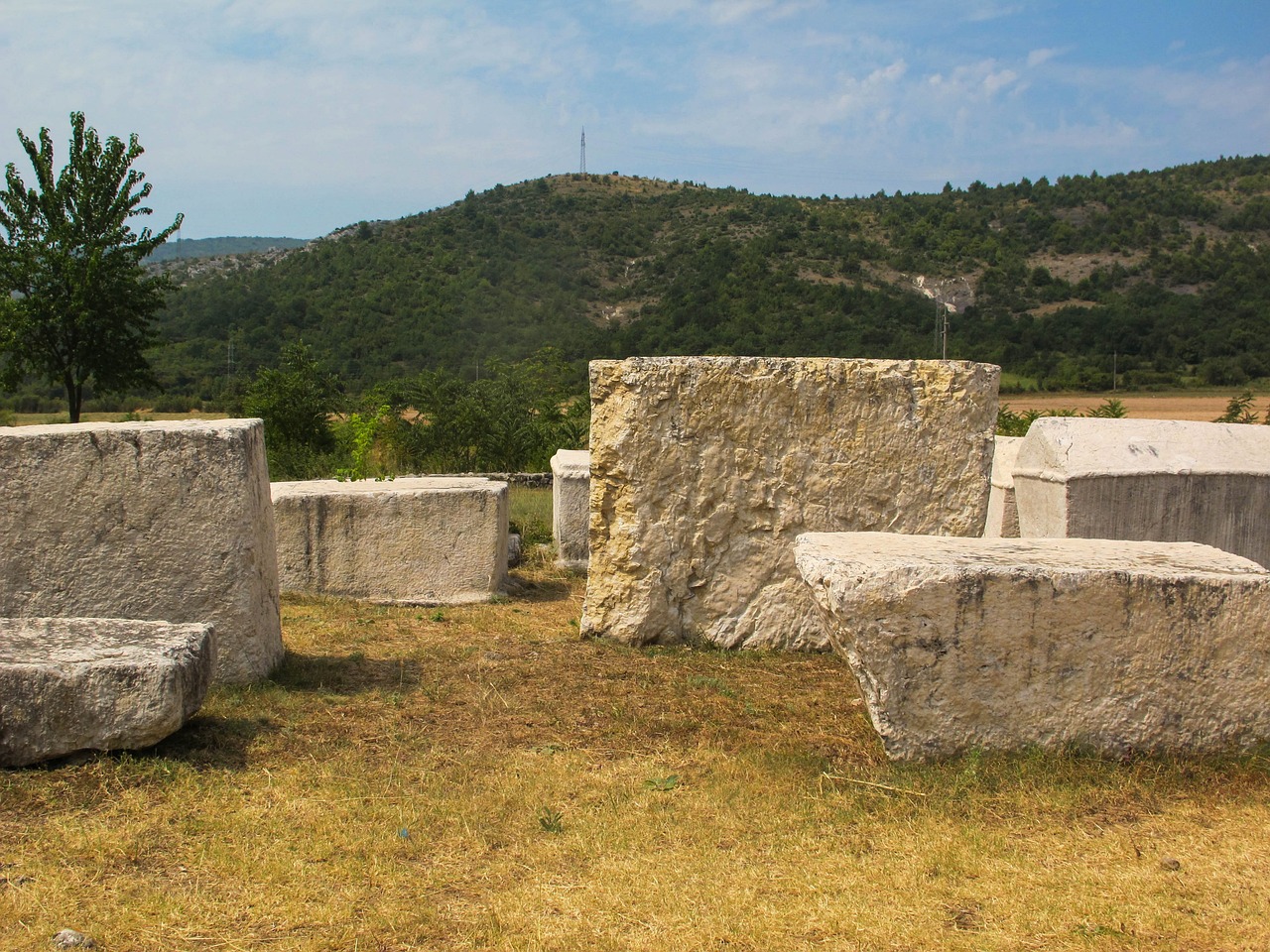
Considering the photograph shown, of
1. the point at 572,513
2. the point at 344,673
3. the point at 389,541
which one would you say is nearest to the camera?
the point at 344,673

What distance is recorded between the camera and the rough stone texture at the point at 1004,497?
7.61m

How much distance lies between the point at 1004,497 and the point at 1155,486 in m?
1.71

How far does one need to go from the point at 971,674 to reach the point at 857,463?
2220mm

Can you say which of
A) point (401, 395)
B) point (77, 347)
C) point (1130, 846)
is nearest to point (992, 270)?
point (401, 395)

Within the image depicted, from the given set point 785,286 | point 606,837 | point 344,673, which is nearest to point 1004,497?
point 344,673

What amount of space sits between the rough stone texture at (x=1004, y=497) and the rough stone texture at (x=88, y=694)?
18.3ft

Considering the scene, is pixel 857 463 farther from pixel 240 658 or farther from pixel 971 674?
pixel 240 658

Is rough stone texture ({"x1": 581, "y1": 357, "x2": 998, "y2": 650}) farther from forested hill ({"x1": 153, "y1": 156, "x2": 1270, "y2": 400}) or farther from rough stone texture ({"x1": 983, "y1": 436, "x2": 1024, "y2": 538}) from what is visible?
forested hill ({"x1": 153, "y1": 156, "x2": 1270, "y2": 400})

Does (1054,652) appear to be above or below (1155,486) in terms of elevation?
below

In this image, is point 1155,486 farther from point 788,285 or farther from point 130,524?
point 788,285

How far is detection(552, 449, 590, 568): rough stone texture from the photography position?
8445 mm

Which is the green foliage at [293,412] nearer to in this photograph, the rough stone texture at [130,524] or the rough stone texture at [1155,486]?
the rough stone texture at [130,524]

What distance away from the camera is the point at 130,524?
15.4 feet

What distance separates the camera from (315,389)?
15758 millimetres
